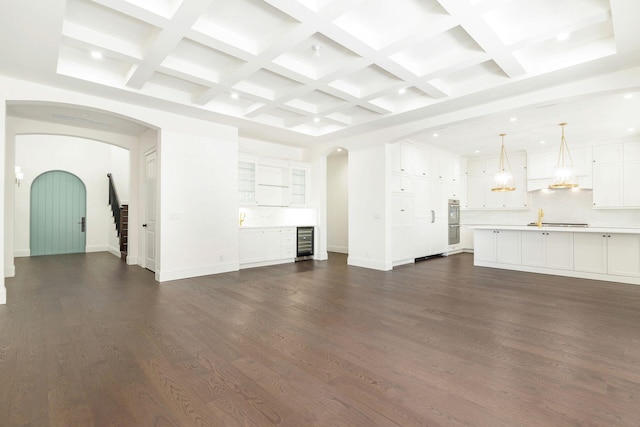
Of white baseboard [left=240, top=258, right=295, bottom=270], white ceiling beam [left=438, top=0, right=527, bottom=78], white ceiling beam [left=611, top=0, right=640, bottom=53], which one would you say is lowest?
white baseboard [left=240, top=258, right=295, bottom=270]

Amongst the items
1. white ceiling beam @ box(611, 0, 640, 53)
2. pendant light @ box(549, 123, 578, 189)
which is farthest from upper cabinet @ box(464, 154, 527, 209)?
white ceiling beam @ box(611, 0, 640, 53)

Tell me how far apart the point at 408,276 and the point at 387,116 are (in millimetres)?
2948

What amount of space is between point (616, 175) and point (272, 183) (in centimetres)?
772

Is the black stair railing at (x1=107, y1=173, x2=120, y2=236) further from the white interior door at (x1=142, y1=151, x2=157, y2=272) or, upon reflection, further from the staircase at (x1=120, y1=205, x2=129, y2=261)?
the white interior door at (x1=142, y1=151, x2=157, y2=272)

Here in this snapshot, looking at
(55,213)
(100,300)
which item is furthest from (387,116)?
(55,213)

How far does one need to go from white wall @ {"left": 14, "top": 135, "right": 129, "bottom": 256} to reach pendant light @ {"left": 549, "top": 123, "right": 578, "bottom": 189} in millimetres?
11194

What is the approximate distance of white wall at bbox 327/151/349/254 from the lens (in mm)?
9438

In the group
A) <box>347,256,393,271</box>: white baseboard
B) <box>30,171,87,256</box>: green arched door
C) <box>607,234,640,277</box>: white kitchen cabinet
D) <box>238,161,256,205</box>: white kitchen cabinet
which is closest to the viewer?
<box>607,234,640,277</box>: white kitchen cabinet

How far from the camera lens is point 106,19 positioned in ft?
10.5

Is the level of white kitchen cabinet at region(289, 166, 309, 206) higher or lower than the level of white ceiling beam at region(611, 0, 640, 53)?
lower

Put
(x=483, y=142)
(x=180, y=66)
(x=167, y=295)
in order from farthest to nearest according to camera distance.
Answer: (x=483, y=142)
(x=167, y=295)
(x=180, y=66)

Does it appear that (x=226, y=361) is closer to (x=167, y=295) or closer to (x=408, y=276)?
Answer: (x=167, y=295)

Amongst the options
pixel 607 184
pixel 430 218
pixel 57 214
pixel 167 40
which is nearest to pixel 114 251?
pixel 57 214

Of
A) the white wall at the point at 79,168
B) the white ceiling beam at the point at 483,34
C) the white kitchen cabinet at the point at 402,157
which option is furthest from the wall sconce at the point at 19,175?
the white ceiling beam at the point at 483,34
